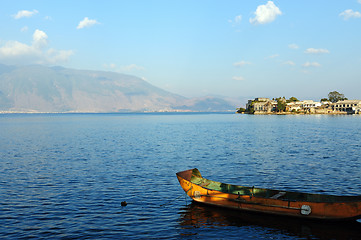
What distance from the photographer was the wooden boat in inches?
787

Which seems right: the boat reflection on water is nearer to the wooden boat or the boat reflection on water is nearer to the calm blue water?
the calm blue water

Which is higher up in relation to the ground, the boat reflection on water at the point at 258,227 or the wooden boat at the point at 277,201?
the wooden boat at the point at 277,201

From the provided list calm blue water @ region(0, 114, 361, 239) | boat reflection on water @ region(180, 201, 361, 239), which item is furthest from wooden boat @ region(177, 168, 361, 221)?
calm blue water @ region(0, 114, 361, 239)

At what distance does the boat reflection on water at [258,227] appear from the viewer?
1938cm

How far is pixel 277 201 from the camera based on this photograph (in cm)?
2152

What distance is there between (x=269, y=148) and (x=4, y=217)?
48.0 meters

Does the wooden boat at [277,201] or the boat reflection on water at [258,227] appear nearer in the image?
the boat reflection on water at [258,227]

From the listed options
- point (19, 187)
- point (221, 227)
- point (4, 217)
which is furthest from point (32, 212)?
point (221, 227)

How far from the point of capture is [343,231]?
774 inches

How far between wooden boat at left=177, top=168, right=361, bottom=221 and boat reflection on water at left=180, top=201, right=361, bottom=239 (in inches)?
20.9

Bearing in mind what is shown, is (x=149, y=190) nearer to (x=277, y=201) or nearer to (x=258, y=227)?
(x=258, y=227)

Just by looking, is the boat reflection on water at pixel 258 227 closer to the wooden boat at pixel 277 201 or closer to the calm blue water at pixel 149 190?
the calm blue water at pixel 149 190

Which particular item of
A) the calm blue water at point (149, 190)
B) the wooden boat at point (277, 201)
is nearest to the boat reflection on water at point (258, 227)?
the calm blue water at point (149, 190)

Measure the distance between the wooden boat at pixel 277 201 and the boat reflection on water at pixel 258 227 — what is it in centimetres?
53
